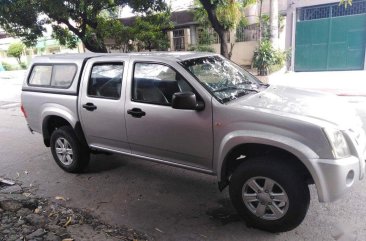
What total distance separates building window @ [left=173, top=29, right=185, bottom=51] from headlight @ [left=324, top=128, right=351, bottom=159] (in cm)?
1582

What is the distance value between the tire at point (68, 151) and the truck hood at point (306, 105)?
264cm

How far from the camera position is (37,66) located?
17.5 ft

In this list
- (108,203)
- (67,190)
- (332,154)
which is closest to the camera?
(332,154)

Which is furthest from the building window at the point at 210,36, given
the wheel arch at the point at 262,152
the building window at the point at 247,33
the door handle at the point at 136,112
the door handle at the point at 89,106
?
the wheel arch at the point at 262,152

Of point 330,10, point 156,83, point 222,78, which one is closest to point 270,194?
point 222,78

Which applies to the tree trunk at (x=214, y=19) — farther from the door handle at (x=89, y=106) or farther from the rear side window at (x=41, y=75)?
the door handle at (x=89, y=106)

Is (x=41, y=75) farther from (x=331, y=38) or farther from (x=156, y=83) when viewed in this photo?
(x=331, y=38)

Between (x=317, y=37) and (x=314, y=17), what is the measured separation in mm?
874

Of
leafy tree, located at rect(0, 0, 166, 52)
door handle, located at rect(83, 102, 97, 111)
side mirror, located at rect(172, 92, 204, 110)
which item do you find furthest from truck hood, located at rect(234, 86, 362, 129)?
leafy tree, located at rect(0, 0, 166, 52)

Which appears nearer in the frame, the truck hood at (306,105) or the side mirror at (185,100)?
the truck hood at (306,105)

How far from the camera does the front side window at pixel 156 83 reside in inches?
149

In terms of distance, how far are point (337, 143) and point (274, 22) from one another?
10823 millimetres

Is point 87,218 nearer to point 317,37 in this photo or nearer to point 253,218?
point 253,218

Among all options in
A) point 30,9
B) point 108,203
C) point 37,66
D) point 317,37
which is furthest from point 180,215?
point 317,37
